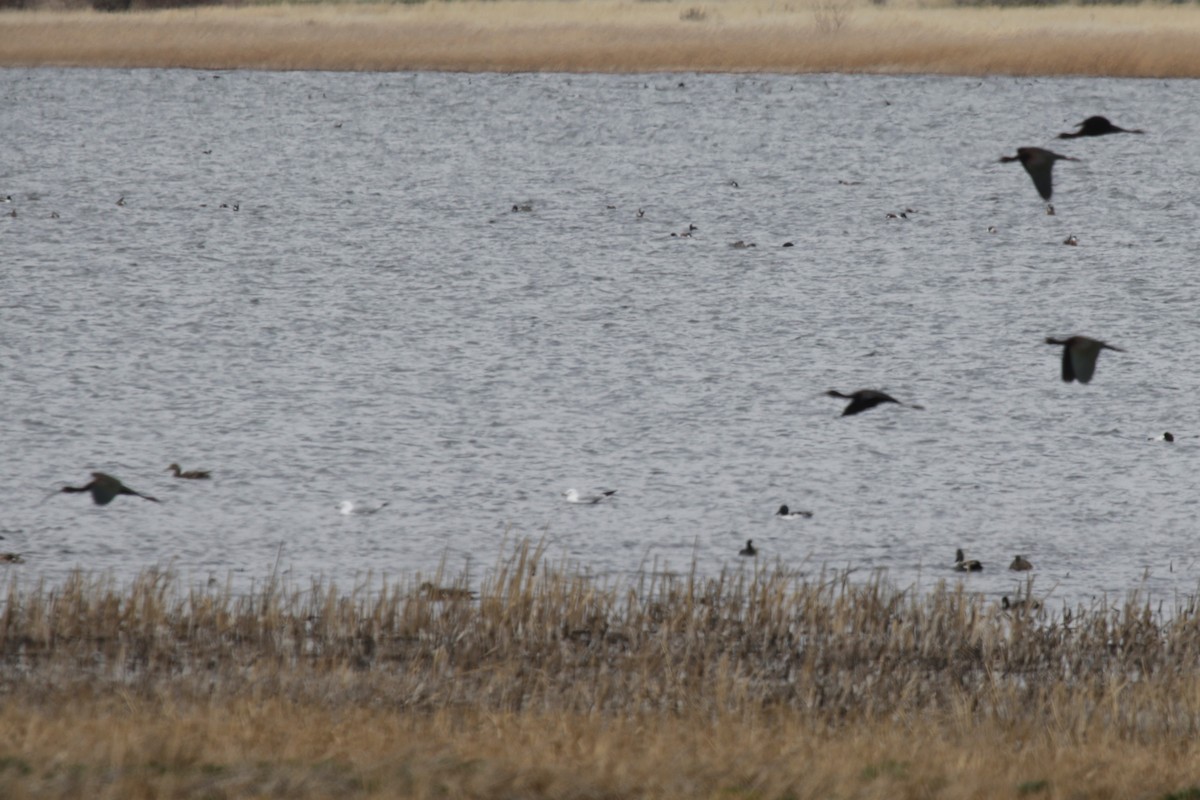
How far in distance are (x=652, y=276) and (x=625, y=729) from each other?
21.8 metres

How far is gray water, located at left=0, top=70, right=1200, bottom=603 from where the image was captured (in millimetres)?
16750

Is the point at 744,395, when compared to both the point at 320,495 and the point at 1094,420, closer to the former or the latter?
the point at 1094,420

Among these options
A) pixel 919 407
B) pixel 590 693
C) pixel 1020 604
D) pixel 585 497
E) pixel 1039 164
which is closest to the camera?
pixel 1039 164

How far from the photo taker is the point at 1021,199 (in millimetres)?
41812

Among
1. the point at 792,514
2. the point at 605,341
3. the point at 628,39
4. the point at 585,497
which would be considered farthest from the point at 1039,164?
the point at 628,39

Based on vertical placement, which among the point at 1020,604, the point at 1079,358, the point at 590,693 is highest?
the point at 1079,358

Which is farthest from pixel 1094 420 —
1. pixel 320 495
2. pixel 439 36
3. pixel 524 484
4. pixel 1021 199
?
pixel 439 36

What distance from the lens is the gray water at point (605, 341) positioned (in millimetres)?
16750

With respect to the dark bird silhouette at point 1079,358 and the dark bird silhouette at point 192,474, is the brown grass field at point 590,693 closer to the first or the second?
the dark bird silhouette at point 1079,358

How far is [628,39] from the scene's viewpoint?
58094 mm

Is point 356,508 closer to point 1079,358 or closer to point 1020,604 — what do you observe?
point 1020,604

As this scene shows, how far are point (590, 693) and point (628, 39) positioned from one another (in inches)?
1883

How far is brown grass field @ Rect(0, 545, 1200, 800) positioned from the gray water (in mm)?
818

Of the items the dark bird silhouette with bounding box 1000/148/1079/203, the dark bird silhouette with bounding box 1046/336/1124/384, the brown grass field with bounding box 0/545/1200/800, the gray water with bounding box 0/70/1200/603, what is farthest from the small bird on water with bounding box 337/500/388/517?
the dark bird silhouette with bounding box 1046/336/1124/384
